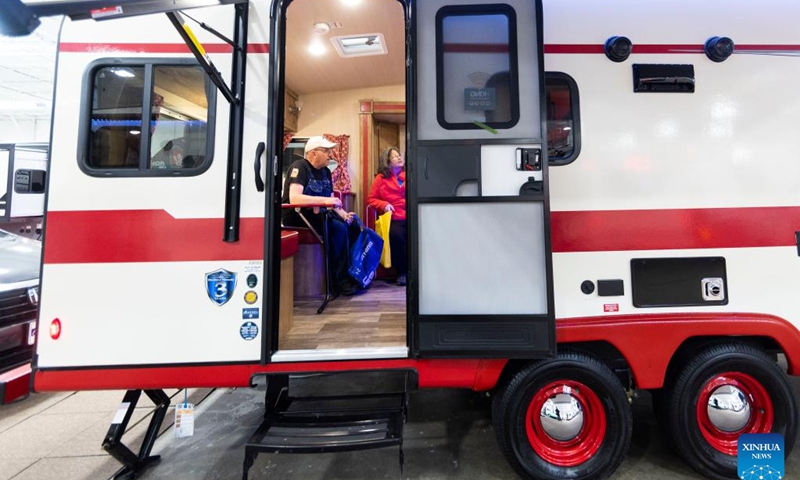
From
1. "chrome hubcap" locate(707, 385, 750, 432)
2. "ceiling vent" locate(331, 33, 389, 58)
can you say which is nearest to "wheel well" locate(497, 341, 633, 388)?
"chrome hubcap" locate(707, 385, 750, 432)

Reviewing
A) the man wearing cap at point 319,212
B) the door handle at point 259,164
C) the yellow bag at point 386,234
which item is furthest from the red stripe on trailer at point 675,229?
the yellow bag at point 386,234

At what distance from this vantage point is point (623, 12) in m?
1.87

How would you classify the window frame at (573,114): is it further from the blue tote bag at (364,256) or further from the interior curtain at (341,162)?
the interior curtain at (341,162)

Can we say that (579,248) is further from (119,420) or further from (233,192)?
(119,420)

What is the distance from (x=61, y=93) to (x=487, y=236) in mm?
2208

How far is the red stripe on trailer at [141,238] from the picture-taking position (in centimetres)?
170

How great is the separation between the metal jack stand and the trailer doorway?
825 mm

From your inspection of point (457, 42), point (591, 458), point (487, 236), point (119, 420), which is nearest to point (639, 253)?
point (487, 236)

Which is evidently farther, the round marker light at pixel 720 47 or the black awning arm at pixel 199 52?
the round marker light at pixel 720 47

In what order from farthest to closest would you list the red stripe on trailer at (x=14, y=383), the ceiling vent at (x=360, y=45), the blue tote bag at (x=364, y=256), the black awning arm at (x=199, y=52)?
1. the ceiling vent at (x=360, y=45)
2. the blue tote bag at (x=364, y=256)
3. the red stripe on trailer at (x=14, y=383)
4. the black awning arm at (x=199, y=52)

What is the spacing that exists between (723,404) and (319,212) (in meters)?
2.94

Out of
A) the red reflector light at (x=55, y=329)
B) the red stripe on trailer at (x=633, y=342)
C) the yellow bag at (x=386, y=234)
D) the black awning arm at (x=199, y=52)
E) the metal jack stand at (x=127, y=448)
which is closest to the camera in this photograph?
the black awning arm at (x=199, y=52)

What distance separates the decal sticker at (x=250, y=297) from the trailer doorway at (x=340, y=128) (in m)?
0.23

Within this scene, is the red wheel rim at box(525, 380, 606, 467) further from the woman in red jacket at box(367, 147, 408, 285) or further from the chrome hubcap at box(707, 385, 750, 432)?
the woman in red jacket at box(367, 147, 408, 285)
